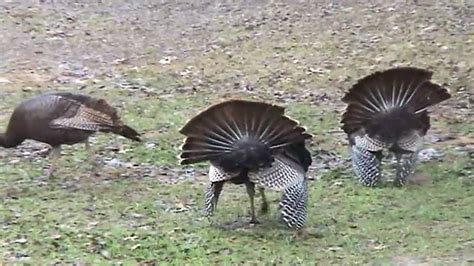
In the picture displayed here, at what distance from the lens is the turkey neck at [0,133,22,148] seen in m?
9.06

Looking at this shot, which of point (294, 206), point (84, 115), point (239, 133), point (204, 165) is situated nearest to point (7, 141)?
point (84, 115)

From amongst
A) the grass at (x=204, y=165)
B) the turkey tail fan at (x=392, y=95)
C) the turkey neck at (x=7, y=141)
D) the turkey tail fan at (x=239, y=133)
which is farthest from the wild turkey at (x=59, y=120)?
the turkey tail fan at (x=392, y=95)

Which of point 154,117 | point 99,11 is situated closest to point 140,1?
point 99,11

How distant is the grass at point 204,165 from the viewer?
726cm

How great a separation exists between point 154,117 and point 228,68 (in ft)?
11.0

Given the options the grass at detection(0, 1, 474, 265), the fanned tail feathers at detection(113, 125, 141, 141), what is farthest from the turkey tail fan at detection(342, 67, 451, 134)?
the fanned tail feathers at detection(113, 125, 141, 141)

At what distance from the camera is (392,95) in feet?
29.9

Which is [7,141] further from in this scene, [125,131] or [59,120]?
[125,131]

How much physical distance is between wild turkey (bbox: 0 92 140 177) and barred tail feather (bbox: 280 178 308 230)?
2.20 m

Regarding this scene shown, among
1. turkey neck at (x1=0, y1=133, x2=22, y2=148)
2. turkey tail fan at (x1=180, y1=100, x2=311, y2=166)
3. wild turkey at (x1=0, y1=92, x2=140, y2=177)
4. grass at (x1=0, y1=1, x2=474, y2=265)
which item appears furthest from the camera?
turkey neck at (x1=0, y1=133, x2=22, y2=148)

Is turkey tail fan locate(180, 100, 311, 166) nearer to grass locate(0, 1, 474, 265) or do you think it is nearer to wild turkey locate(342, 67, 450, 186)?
grass locate(0, 1, 474, 265)

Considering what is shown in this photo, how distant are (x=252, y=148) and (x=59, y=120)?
2175mm

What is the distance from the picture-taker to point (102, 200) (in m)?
8.53

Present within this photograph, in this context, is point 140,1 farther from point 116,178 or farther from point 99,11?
point 116,178
